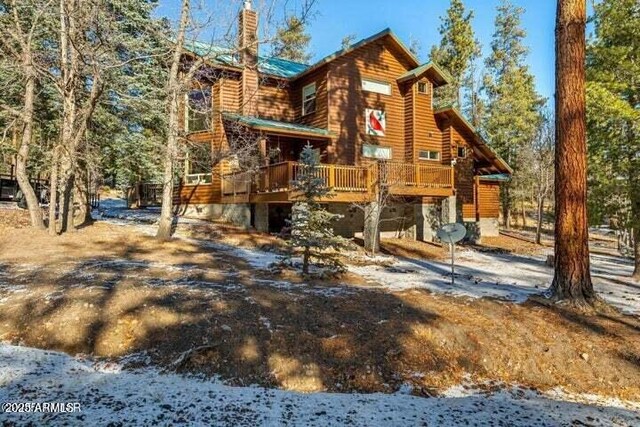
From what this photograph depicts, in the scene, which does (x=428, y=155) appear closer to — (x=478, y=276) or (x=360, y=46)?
(x=360, y=46)

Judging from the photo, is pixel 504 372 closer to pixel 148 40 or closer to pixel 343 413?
pixel 343 413

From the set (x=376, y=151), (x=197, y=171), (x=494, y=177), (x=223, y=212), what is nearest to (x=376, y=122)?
(x=376, y=151)

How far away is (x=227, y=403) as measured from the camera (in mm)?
4047

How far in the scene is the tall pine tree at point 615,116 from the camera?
476 inches

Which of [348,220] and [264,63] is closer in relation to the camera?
[348,220]

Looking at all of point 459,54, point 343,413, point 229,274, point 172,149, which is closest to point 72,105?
point 172,149

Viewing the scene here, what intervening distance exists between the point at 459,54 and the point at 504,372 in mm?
31066

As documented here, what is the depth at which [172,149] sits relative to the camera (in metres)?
13.1

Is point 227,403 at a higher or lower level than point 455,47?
lower

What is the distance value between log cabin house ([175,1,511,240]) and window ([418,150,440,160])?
0.07 metres

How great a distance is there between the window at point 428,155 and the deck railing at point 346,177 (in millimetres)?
3682

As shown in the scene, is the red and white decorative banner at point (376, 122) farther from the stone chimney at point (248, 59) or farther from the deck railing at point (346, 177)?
the stone chimney at point (248, 59)

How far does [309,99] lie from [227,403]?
16567mm

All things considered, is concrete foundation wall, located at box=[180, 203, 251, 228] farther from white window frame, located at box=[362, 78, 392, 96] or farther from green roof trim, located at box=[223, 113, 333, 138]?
white window frame, located at box=[362, 78, 392, 96]
